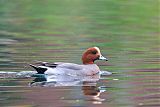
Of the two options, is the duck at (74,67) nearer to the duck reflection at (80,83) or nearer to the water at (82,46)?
the duck reflection at (80,83)

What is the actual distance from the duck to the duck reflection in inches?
4.9

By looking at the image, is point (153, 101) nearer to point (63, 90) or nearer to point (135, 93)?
point (135, 93)

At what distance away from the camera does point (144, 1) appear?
1291 inches

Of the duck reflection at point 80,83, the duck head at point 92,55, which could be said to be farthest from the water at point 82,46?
the duck head at point 92,55

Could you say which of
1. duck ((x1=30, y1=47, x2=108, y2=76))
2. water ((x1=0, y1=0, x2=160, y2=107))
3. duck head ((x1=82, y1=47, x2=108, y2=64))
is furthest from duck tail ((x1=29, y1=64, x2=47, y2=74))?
duck head ((x1=82, y1=47, x2=108, y2=64))

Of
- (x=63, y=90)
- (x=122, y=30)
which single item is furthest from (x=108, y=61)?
(x=122, y=30)

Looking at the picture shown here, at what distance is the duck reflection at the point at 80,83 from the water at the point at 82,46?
2 cm

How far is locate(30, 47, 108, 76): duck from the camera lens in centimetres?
1497

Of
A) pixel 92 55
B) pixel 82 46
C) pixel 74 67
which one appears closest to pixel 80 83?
pixel 74 67

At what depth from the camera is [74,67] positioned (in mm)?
15242

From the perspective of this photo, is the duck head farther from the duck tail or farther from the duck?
the duck tail

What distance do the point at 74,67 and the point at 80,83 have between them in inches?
47.4

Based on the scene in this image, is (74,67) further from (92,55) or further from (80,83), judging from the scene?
(80,83)

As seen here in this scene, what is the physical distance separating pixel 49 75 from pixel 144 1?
1823 cm
